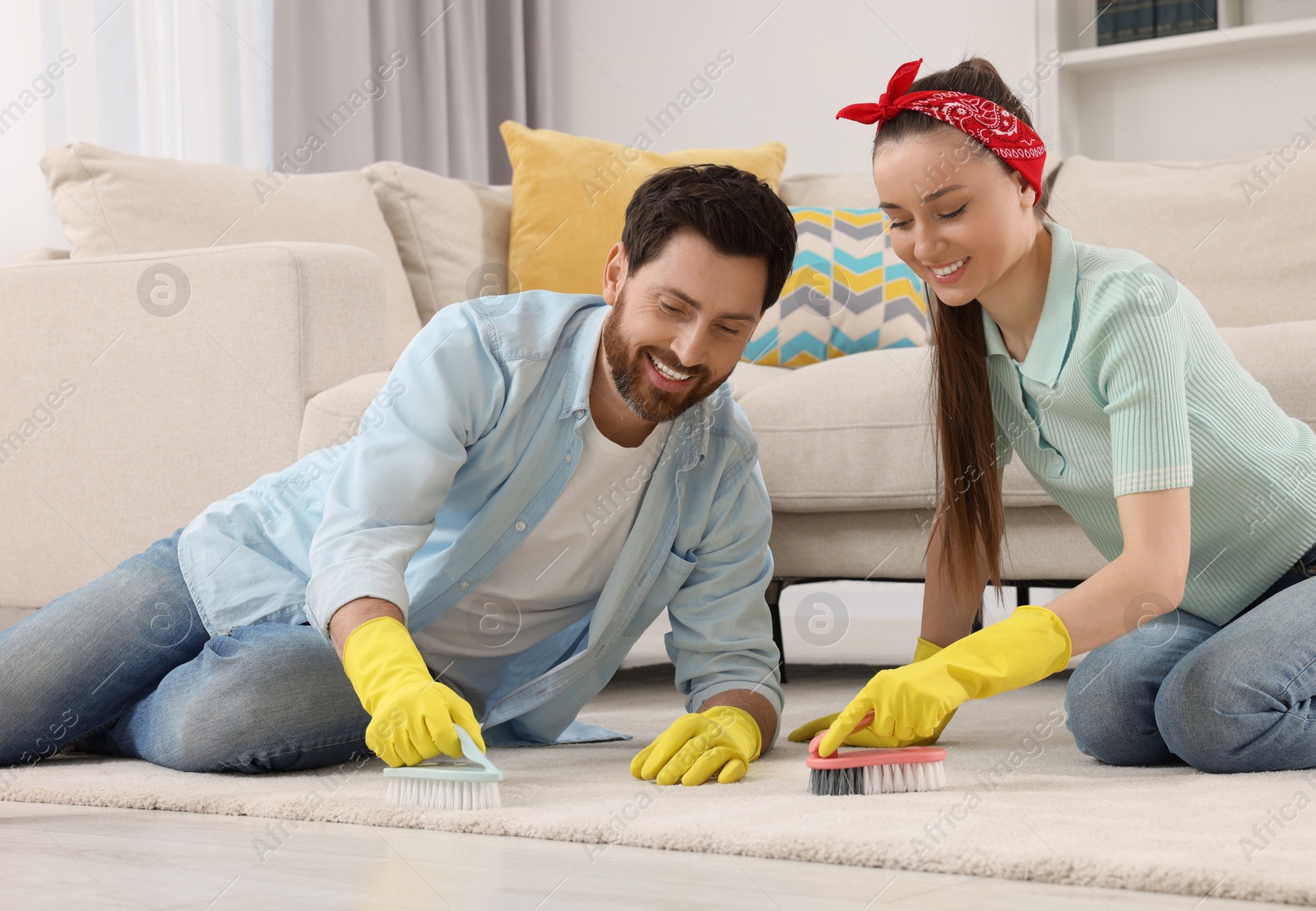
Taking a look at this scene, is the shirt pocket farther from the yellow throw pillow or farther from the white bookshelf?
the white bookshelf

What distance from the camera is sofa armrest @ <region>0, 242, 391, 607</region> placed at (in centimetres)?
189

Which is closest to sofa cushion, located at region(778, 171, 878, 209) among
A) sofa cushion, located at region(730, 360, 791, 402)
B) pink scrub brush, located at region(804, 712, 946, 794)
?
sofa cushion, located at region(730, 360, 791, 402)

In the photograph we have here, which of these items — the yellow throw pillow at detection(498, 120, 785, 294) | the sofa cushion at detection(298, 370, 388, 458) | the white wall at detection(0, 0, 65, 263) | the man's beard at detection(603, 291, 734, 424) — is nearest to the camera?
the man's beard at detection(603, 291, 734, 424)

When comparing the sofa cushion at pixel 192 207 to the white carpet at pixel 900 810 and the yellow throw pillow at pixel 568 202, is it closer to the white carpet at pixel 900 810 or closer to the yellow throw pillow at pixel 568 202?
the yellow throw pillow at pixel 568 202

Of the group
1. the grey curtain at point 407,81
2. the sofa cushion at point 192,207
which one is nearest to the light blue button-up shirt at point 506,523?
the sofa cushion at point 192,207

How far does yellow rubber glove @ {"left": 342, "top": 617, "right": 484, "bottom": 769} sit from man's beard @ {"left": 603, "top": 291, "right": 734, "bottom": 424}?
1.09 feet

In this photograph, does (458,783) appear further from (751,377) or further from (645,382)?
(751,377)

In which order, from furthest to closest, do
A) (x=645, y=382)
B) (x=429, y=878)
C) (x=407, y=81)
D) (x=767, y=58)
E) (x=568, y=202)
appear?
(x=767, y=58), (x=407, y=81), (x=568, y=202), (x=645, y=382), (x=429, y=878)

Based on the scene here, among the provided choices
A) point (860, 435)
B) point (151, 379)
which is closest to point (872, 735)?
point (860, 435)

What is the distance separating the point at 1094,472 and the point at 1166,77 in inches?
103

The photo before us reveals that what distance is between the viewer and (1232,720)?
3.79ft

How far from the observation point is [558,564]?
136 centimetres

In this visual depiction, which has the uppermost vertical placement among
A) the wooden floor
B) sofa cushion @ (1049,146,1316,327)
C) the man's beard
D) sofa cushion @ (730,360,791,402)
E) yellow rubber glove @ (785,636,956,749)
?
sofa cushion @ (1049,146,1316,327)

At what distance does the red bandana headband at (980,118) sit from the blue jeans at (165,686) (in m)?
0.81
